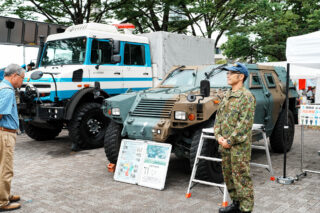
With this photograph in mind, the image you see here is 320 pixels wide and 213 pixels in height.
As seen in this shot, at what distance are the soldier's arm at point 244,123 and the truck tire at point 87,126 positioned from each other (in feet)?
16.9

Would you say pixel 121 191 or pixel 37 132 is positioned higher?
pixel 37 132

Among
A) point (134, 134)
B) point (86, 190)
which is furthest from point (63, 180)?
point (134, 134)

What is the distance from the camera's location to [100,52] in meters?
8.44

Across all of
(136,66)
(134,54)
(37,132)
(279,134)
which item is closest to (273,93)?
(279,134)

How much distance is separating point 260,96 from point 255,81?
369 millimetres

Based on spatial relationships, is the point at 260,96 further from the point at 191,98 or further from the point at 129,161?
the point at 129,161

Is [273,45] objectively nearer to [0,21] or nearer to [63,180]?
[0,21]

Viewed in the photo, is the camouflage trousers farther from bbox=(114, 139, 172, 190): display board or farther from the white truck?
the white truck

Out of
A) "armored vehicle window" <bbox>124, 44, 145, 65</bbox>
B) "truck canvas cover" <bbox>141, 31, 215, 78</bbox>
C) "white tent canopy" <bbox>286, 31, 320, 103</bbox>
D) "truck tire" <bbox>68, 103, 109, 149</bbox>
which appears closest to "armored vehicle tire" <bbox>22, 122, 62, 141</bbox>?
"truck tire" <bbox>68, 103, 109, 149</bbox>

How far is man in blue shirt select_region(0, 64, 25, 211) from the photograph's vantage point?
14.1ft

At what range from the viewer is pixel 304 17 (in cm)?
2205

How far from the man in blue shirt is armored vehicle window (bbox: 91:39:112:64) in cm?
393

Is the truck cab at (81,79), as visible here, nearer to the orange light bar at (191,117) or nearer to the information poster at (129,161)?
the information poster at (129,161)

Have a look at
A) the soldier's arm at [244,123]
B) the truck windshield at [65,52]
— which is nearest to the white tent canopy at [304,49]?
the soldier's arm at [244,123]
